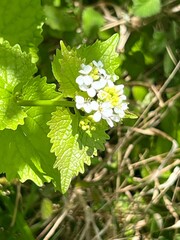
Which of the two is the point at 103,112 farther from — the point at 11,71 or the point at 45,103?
the point at 11,71

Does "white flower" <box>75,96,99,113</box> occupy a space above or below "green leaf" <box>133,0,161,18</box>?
below

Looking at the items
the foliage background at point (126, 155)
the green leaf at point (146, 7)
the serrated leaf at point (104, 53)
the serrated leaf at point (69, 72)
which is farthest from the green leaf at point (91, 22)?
the serrated leaf at point (69, 72)

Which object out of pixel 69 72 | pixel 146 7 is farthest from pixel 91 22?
pixel 69 72

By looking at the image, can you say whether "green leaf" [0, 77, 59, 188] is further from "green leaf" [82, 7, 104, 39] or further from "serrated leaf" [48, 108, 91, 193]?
"green leaf" [82, 7, 104, 39]

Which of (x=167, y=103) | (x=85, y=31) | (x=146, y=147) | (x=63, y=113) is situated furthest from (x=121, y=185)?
(x=63, y=113)

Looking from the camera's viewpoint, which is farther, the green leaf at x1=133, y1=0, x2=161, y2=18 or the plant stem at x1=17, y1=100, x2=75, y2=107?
the green leaf at x1=133, y1=0, x2=161, y2=18

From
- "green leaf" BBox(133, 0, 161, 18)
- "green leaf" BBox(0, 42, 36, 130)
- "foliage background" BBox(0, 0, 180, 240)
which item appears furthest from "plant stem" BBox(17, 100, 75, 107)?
"green leaf" BBox(133, 0, 161, 18)

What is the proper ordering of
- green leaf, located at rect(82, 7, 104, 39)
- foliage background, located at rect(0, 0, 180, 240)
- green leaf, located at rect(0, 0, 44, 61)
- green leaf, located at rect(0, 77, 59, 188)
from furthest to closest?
green leaf, located at rect(82, 7, 104, 39), foliage background, located at rect(0, 0, 180, 240), green leaf, located at rect(0, 0, 44, 61), green leaf, located at rect(0, 77, 59, 188)
